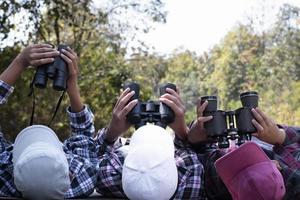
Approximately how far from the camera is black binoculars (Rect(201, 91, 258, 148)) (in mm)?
1435

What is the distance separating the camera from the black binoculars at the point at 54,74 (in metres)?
1.49

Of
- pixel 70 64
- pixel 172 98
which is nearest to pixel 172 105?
pixel 172 98

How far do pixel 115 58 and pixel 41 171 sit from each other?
597cm

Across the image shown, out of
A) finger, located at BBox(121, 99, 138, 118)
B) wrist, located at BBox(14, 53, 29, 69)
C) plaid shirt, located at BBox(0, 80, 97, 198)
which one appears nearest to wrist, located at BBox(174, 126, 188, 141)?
finger, located at BBox(121, 99, 138, 118)

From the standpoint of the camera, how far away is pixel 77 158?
1496 millimetres

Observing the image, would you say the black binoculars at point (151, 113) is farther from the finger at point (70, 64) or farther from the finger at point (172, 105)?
the finger at point (70, 64)

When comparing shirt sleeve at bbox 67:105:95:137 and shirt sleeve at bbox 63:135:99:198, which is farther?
shirt sleeve at bbox 67:105:95:137

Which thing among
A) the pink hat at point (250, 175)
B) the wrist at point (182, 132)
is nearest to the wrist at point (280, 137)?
the pink hat at point (250, 175)

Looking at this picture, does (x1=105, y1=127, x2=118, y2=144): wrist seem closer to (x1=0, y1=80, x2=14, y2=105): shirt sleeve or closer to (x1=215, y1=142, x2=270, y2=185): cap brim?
(x1=0, y1=80, x2=14, y2=105): shirt sleeve

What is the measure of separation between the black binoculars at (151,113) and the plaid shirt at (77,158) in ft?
0.52

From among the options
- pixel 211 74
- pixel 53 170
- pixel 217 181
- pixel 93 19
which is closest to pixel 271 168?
pixel 217 181

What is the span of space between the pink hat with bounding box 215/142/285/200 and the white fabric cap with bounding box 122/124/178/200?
0.45ft

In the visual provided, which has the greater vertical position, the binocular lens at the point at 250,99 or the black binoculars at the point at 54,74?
the black binoculars at the point at 54,74

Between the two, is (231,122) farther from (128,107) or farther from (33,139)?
(33,139)
